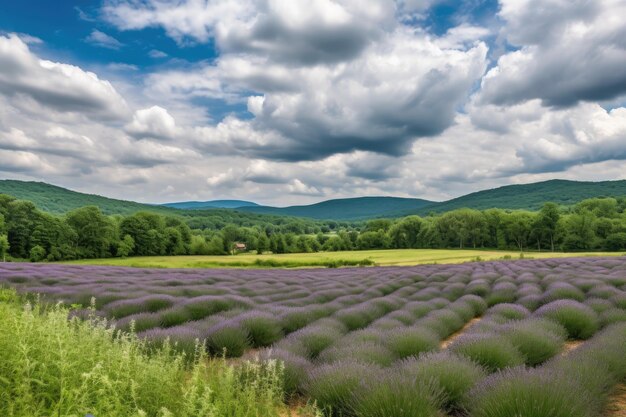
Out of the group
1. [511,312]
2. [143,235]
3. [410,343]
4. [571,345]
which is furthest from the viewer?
[143,235]

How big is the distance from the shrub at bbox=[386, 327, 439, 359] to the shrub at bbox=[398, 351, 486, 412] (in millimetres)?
1173

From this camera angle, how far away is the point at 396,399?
3.16 meters

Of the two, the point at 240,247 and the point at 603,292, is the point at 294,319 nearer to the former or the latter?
the point at 603,292

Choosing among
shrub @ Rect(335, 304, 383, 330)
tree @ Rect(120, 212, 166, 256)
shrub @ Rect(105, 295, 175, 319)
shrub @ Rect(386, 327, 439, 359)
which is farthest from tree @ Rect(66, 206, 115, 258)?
shrub @ Rect(386, 327, 439, 359)

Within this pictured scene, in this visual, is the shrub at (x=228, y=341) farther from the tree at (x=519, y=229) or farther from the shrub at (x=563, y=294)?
the tree at (x=519, y=229)

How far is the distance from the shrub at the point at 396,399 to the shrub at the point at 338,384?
152 mm

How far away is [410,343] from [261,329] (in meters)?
2.79

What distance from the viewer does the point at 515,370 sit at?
3816 millimetres

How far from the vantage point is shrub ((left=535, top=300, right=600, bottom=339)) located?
7.15 meters

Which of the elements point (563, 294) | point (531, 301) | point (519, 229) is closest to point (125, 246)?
point (531, 301)

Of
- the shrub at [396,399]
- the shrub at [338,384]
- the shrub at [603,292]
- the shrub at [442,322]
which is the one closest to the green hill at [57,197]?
the shrub at [442,322]

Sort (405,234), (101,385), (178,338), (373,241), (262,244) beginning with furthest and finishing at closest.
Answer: (405,234) < (373,241) < (262,244) < (178,338) < (101,385)

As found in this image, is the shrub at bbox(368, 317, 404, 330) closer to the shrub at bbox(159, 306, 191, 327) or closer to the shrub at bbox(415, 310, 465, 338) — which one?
the shrub at bbox(415, 310, 465, 338)

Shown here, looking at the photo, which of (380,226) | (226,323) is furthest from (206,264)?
(380,226)
